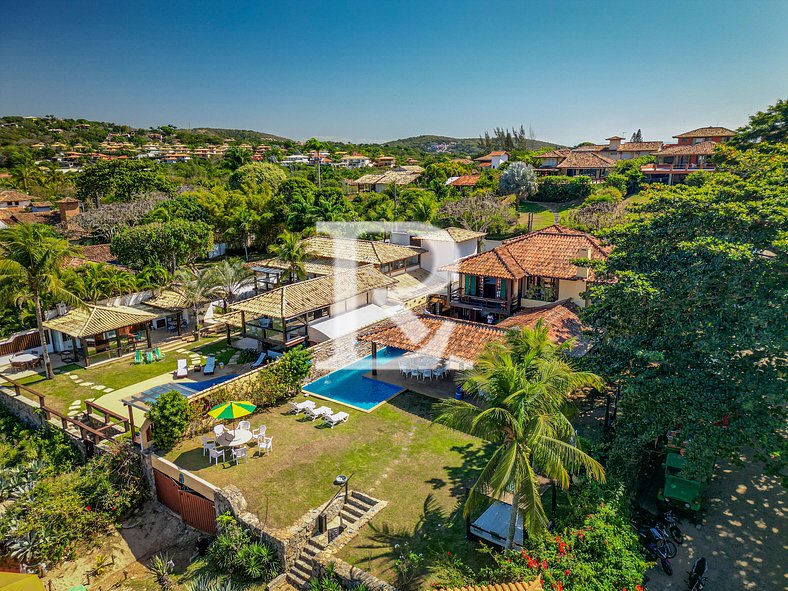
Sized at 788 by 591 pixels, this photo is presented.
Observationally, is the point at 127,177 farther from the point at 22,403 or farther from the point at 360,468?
the point at 360,468

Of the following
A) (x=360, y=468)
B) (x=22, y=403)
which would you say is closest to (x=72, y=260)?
(x=22, y=403)

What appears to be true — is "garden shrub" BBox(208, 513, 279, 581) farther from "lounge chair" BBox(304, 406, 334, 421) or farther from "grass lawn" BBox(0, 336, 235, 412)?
"grass lawn" BBox(0, 336, 235, 412)

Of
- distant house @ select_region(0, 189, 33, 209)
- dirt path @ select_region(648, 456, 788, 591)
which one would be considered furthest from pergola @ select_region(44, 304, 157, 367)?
distant house @ select_region(0, 189, 33, 209)

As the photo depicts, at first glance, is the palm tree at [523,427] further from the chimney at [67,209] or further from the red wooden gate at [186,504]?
the chimney at [67,209]

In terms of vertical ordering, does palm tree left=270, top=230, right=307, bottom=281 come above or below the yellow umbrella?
above

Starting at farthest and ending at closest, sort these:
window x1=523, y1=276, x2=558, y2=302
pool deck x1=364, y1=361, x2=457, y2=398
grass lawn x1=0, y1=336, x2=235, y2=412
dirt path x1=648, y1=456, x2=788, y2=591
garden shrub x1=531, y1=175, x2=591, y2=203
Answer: garden shrub x1=531, y1=175, x2=591, y2=203, window x1=523, y1=276, x2=558, y2=302, grass lawn x1=0, y1=336, x2=235, y2=412, pool deck x1=364, y1=361, x2=457, y2=398, dirt path x1=648, y1=456, x2=788, y2=591

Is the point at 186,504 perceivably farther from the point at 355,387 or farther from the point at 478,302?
the point at 478,302

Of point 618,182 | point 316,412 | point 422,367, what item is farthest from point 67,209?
point 618,182
